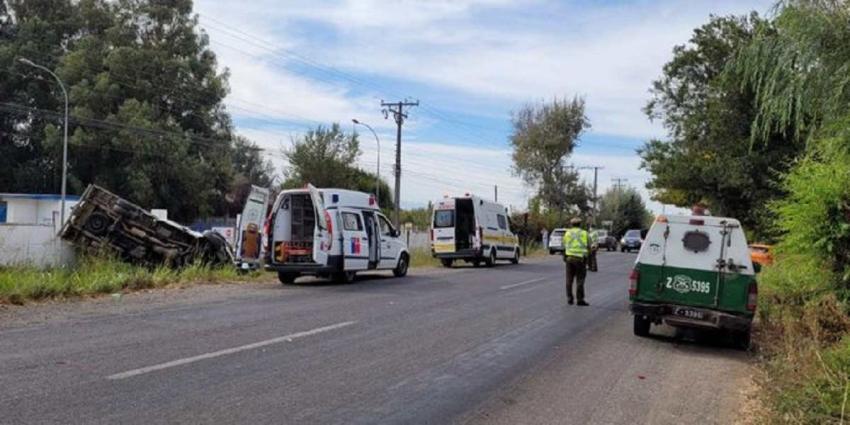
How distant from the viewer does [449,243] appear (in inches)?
1131

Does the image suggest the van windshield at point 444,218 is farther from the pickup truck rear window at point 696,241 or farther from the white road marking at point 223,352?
the pickup truck rear window at point 696,241

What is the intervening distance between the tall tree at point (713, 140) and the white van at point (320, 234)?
16.9 metres

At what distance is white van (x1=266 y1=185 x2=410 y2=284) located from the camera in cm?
1773

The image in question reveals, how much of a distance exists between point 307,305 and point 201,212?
43874mm

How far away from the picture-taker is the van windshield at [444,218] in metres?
28.9

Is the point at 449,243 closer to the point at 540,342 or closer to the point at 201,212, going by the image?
the point at 540,342

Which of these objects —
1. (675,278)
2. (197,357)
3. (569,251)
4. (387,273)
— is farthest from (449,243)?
(197,357)

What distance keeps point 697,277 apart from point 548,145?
57.9 m

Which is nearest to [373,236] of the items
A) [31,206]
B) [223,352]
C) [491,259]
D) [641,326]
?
[641,326]

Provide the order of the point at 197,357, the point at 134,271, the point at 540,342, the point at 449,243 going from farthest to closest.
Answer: the point at 449,243
the point at 134,271
the point at 540,342
the point at 197,357

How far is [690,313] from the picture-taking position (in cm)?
1046

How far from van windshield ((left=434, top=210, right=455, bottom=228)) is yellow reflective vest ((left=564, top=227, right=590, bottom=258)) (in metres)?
14.2

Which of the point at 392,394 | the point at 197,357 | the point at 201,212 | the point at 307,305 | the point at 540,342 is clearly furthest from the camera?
the point at 201,212

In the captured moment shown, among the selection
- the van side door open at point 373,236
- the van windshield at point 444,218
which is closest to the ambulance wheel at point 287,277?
the van side door open at point 373,236
